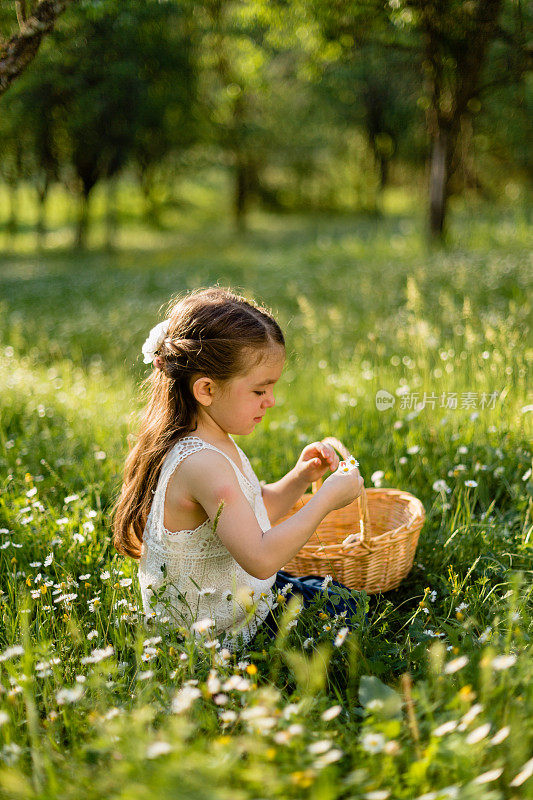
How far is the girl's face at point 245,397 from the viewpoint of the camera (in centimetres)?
238

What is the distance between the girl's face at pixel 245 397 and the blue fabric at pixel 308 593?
595 millimetres

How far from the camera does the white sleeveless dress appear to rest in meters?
2.36

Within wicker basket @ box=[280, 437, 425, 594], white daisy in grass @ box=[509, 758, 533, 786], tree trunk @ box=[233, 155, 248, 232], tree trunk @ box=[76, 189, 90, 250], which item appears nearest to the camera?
white daisy in grass @ box=[509, 758, 533, 786]

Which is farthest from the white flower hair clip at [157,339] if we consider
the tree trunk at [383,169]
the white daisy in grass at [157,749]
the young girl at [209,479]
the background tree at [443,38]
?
the tree trunk at [383,169]

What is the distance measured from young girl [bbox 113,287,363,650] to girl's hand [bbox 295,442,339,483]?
237 mm

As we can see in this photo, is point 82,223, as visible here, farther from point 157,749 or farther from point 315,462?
point 157,749

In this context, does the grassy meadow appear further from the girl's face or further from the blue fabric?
the girl's face

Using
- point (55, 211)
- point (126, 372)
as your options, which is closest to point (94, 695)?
point (126, 372)

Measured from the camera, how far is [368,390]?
4586mm

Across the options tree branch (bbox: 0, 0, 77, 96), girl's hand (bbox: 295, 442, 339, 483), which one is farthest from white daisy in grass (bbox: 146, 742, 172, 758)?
tree branch (bbox: 0, 0, 77, 96)

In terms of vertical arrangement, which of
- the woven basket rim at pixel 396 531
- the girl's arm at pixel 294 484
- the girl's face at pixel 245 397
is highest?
the girl's face at pixel 245 397

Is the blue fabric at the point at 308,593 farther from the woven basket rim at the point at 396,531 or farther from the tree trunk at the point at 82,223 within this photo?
the tree trunk at the point at 82,223

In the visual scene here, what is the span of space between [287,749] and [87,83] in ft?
57.0

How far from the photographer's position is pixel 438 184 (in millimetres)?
11109
